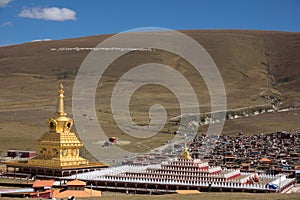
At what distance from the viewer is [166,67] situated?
559 feet

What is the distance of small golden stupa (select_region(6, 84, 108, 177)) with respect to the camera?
4391cm

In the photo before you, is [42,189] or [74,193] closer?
[74,193]

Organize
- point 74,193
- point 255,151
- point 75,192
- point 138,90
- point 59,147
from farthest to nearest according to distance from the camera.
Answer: point 138,90 < point 255,151 < point 59,147 < point 75,192 < point 74,193

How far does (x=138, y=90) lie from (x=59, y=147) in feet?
318

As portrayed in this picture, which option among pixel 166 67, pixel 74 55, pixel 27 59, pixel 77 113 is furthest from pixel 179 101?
pixel 27 59

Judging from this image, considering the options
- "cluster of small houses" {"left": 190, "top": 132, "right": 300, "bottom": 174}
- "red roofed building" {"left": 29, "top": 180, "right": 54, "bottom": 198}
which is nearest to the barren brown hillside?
"cluster of small houses" {"left": 190, "top": 132, "right": 300, "bottom": 174}

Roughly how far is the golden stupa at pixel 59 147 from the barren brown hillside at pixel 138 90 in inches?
796

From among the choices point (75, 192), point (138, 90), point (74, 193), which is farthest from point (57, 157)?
point (138, 90)

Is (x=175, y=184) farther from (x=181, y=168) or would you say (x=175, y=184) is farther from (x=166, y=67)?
(x=166, y=67)

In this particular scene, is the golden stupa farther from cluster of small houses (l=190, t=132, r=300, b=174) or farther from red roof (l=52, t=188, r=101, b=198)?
cluster of small houses (l=190, t=132, r=300, b=174)

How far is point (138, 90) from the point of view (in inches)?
5566

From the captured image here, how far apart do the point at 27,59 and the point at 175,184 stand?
164399 mm

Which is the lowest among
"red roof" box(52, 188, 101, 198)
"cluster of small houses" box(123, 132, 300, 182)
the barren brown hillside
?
"red roof" box(52, 188, 101, 198)

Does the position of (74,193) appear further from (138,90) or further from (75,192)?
(138,90)
